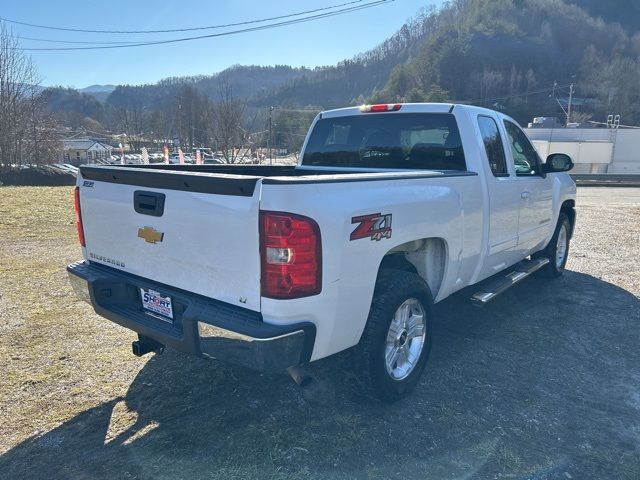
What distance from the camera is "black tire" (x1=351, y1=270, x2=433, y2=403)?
2.94m

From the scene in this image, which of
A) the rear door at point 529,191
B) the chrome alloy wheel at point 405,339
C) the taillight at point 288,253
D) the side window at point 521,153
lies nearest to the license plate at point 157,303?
the taillight at point 288,253

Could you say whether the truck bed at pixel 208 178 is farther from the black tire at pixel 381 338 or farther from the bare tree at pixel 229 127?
the bare tree at pixel 229 127

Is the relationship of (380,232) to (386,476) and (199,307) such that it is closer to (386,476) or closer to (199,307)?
(199,307)

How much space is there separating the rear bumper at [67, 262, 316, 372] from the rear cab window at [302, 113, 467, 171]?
239cm

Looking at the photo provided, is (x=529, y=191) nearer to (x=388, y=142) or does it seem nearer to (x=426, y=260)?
(x=388, y=142)

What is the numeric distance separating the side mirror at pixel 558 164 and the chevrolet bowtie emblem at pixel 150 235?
4.32 m

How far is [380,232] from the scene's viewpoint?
9.21 feet

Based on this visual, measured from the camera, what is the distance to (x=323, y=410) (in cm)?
319

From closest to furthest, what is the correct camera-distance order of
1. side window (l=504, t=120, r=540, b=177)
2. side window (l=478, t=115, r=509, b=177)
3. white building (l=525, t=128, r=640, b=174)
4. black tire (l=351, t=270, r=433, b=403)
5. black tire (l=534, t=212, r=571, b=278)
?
black tire (l=351, t=270, r=433, b=403) < side window (l=478, t=115, r=509, b=177) < side window (l=504, t=120, r=540, b=177) < black tire (l=534, t=212, r=571, b=278) < white building (l=525, t=128, r=640, b=174)

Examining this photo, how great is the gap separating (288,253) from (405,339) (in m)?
1.42

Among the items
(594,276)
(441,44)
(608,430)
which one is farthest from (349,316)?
(441,44)

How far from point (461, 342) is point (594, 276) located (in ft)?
11.1

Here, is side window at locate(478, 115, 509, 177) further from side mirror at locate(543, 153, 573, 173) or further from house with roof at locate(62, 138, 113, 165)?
house with roof at locate(62, 138, 113, 165)

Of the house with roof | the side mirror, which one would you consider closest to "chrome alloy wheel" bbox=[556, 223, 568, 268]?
the side mirror
